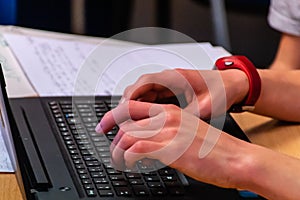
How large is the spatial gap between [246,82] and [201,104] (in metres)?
0.10

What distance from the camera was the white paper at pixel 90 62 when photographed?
4.00 feet

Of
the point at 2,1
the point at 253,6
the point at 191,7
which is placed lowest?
the point at 191,7

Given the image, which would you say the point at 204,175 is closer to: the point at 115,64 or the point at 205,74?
the point at 205,74

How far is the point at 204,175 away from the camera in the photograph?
2.81ft

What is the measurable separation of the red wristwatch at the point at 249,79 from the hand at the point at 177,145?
0.21m

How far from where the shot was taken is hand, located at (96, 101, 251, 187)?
2.81ft

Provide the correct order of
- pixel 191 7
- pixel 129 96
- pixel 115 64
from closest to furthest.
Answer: pixel 129 96
pixel 115 64
pixel 191 7

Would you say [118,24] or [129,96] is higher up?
[129,96]

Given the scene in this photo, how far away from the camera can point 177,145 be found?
2.83 feet

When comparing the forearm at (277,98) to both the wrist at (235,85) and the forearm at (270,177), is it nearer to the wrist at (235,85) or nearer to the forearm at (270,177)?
the wrist at (235,85)

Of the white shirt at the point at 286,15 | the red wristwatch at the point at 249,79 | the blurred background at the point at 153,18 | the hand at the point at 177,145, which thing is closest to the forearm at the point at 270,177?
the hand at the point at 177,145

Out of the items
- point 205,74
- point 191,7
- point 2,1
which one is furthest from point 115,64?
point 191,7

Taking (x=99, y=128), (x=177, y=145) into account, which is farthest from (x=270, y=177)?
(x=99, y=128)

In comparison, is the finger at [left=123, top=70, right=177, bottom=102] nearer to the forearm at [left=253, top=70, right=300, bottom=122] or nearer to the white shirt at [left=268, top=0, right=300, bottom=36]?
the forearm at [left=253, top=70, right=300, bottom=122]
